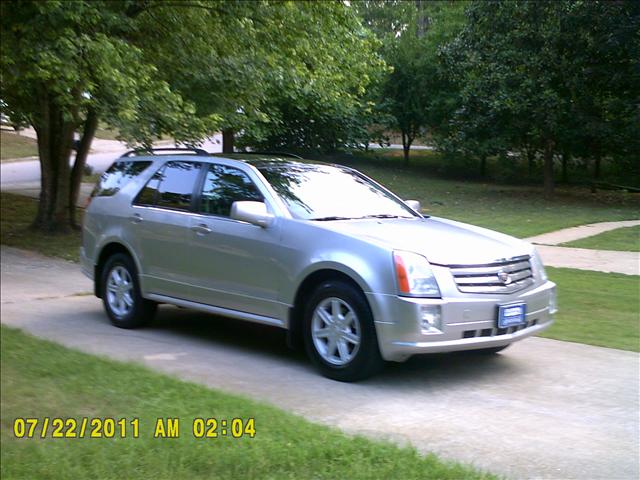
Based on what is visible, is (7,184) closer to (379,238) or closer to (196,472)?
(379,238)

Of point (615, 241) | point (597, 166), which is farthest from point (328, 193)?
point (597, 166)

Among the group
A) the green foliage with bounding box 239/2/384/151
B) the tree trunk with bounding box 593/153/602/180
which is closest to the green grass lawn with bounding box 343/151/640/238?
the tree trunk with bounding box 593/153/602/180

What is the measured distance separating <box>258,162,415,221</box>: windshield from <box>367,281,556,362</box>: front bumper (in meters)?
1.30

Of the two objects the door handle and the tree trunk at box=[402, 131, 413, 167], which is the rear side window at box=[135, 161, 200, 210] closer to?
the door handle

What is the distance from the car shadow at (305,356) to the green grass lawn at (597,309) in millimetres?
1075

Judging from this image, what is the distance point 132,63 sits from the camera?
11289 mm

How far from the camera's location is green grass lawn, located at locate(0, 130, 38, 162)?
112ft

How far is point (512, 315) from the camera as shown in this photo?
6402 mm

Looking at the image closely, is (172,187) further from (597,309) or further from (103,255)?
(597,309)

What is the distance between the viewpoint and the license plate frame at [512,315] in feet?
20.7

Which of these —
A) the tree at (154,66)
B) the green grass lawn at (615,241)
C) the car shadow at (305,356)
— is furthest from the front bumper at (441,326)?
the green grass lawn at (615,241)

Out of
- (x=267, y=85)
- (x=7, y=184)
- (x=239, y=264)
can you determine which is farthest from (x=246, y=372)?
(x=7, y=184)

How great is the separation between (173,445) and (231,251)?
9.17 feet
